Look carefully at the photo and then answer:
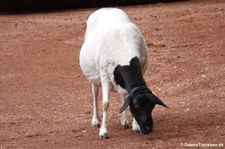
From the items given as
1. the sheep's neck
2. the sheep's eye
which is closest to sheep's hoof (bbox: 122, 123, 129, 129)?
the sheep's neck

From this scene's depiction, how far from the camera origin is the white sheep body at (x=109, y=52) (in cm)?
812

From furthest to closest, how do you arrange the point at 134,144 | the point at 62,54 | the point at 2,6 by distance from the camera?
the point at 2,6 → the point at 62,54 → the point at 134,144

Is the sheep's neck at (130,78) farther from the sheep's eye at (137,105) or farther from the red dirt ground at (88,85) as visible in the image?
the red dirt ground at (88,85)

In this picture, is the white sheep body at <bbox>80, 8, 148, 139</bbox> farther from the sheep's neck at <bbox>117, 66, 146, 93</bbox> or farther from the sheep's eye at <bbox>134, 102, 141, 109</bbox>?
the sheep's eye at <bbox>134, 102, 141, 109</bbox>

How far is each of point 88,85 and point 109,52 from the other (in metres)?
3.73

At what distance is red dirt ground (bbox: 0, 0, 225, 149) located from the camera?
8.36m

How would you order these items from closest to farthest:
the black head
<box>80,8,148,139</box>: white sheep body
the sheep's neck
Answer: the black head, the sheep's neck, <box>80,8,148,139</box>: white sheep body

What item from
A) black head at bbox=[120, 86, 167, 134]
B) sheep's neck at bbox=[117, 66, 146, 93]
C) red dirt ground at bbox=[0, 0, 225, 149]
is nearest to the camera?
black head at bbox=[120, 86, 167, 134]

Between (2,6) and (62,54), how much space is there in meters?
7.88

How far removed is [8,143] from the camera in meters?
8.41

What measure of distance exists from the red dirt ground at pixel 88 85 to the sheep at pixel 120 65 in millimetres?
363

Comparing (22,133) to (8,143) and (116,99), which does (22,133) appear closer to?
(8,143)

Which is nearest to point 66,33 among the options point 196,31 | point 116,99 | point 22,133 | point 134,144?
point 196,31

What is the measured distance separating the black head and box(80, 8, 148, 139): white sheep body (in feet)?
1.45
